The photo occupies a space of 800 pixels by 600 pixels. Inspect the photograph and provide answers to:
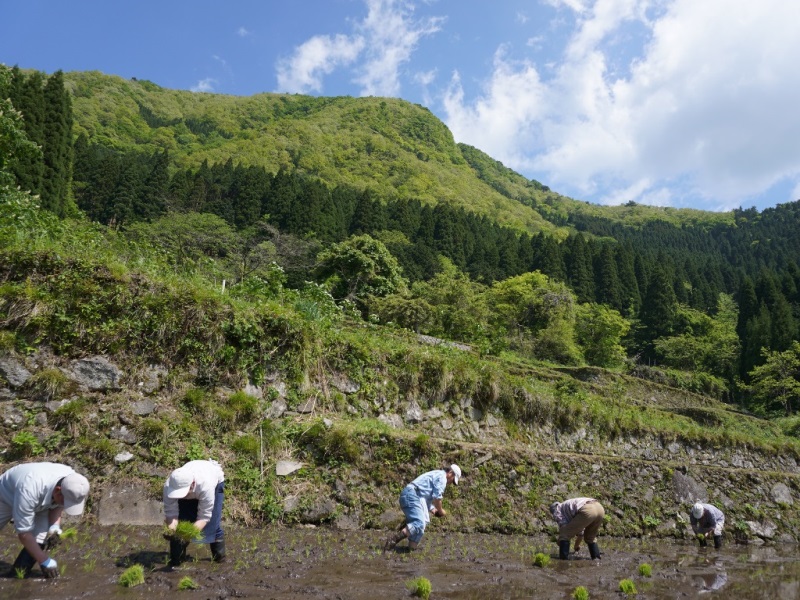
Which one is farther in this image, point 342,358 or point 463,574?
point 342,358

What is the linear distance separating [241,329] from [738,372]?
48089 millimetres

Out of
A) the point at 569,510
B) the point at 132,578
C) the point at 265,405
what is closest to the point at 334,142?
the point at 265,405

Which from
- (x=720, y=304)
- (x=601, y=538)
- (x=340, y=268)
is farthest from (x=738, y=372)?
(x=601, y=538)

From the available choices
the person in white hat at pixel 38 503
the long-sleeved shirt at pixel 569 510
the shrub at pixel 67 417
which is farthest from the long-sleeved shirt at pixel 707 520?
the shrub at pixel 67 417

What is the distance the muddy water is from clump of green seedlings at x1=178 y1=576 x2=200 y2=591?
68 mm

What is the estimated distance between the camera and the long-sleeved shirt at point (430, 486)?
7.25m

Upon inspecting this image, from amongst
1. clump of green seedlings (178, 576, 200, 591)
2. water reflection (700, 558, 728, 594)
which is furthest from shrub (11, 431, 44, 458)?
water reflection (700, 558, 728, 594)

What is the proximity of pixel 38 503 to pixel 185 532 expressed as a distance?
1.27m

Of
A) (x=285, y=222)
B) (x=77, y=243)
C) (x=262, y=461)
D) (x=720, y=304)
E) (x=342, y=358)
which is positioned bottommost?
(x=262, y=461)

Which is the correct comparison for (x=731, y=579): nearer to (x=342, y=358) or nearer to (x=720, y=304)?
(x=342, y=358)

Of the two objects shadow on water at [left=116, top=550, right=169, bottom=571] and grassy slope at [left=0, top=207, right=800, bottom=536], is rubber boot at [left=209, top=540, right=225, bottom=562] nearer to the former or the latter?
shadow on water at [left=116, top=550, right=169, bottom=571]

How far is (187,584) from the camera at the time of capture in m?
4.58

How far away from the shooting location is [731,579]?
717cm

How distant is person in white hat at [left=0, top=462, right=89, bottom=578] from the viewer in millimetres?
4418
